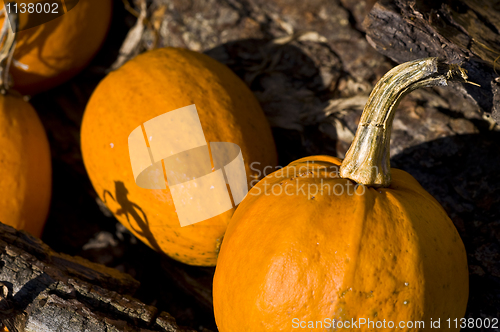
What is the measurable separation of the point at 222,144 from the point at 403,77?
0.73 m

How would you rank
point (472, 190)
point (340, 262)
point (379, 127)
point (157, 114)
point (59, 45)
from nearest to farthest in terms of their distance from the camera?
point (340, 262) < point (379, 127) < point (157, 114) < point (472, 190) < point (59, 45)

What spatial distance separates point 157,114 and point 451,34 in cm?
127

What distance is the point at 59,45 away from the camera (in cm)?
199

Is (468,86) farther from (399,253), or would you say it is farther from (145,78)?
(145,78)

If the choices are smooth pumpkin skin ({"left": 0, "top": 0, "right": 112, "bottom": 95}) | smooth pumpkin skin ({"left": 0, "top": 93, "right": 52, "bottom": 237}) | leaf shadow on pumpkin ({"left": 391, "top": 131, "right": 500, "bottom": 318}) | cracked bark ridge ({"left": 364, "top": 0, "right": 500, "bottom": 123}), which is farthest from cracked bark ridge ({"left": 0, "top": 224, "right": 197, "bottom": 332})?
cracked bark ridge ({"left": 364, "top": 0, "right": 500, "bottom": 123})

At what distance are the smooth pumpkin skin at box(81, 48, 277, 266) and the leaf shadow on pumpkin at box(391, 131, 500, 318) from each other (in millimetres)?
741

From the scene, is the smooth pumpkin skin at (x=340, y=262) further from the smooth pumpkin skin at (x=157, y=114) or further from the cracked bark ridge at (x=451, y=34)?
the cracked bark ridge at (x=451, y=34)

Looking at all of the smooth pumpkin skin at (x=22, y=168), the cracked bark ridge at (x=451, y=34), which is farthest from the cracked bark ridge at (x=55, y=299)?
the cracked bark ridge at (x=451, y=34)

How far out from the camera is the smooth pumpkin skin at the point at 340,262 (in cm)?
114

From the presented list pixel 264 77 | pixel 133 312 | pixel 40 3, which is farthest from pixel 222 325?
pixel 40 3

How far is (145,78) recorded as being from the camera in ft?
5.55

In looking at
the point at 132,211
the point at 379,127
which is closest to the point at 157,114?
the point at 132,211

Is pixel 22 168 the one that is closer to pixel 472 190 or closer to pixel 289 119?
pixel 289 119

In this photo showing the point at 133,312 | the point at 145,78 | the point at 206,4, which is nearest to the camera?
the point at 133,312
